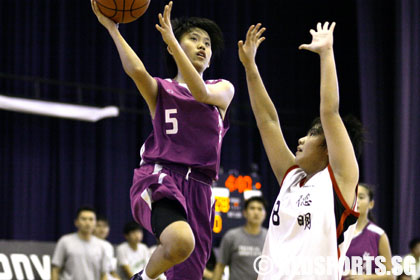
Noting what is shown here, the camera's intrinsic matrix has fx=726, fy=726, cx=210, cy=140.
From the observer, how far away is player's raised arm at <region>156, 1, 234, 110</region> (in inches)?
148

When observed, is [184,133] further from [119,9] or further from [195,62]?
[119,9]

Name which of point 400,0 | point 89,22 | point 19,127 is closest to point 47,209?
point 19,127

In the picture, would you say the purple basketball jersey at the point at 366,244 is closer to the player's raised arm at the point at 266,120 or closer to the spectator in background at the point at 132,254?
the player's raised arm at the point at 266,120

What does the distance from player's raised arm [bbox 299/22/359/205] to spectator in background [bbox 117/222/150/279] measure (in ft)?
21.6

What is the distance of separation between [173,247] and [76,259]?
17.9ft

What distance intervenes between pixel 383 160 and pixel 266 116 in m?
10.7

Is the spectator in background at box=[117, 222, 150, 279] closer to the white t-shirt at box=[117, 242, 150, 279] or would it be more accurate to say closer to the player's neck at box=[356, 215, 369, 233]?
the white t-shirt at box=[117, 242, 150, 279]

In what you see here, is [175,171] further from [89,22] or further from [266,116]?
[89,22]

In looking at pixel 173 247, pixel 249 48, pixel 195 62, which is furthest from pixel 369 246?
pixel 173 247

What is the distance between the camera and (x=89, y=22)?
14.2 m

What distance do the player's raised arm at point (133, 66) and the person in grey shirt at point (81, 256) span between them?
16.4ft

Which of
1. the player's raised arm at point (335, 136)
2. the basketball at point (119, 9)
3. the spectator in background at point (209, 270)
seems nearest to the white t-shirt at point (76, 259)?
the spectator in background at point (209, 270)

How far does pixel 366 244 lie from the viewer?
5848 millimetres

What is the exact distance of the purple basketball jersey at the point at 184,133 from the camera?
3934 mm
